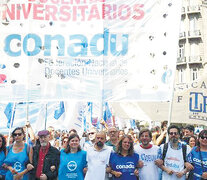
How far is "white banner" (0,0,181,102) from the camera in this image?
8211mm

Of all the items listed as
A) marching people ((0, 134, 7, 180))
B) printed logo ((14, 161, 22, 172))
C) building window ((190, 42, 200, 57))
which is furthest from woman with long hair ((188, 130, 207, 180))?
building window ((190, 42, 200, 57))

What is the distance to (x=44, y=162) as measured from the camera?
6.42 meters

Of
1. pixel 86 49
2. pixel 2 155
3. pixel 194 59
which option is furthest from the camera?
pixel 194 59

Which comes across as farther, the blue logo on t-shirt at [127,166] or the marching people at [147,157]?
the marching people at [147,157]

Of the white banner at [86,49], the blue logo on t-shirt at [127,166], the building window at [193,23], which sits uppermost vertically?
the building window at [193,23]

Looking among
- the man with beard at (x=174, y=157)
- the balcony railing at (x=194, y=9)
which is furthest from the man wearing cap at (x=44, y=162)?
the balcony railing at (x=194, y=9)

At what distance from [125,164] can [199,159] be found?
1.17 meters

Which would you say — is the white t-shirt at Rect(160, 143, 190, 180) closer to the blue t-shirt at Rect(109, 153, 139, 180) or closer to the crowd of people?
the crowd of people

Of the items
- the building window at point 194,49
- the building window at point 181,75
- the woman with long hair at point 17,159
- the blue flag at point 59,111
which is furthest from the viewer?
the building window at point 181,75

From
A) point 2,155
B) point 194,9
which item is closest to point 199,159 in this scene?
point 2,155

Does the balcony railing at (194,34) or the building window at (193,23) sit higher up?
the building window at (193,23)

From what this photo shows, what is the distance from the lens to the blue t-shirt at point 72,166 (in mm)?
6242

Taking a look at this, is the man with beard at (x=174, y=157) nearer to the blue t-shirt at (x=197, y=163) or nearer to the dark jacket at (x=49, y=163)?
the blue t-shirt at (x=197, y=163)

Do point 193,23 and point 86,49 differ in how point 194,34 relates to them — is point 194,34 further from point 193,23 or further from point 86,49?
point 86,49
